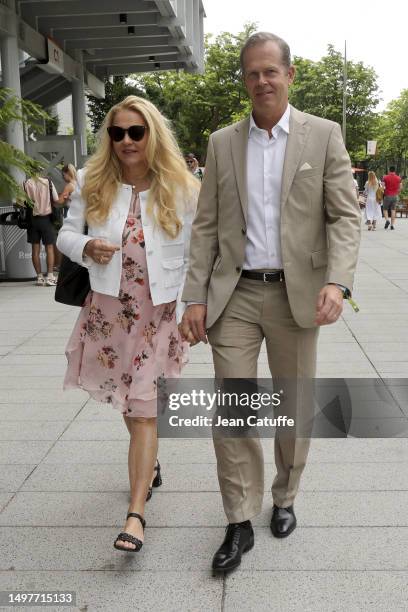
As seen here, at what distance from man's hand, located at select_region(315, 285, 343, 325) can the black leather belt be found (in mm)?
247

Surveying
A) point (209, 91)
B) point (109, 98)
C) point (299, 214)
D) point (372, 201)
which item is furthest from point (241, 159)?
point (209, 91)

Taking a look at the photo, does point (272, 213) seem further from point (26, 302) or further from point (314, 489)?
point (26, 302)

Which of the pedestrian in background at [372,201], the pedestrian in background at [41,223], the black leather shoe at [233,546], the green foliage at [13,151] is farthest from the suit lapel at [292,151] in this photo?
the pedestrian in background at [372,201]

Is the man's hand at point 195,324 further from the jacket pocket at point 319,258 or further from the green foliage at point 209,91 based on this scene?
the green foliage at point 209,91

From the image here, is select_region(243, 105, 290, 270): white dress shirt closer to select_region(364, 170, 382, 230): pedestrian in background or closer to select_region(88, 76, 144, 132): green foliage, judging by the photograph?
select_region(364, 170, 382, 230): pedestrian in background

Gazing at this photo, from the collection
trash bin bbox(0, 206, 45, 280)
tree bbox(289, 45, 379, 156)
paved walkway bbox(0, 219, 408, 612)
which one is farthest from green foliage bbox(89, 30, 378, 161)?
paved walkway bbox(0, 219, 408, 612)

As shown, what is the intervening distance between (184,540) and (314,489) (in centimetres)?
85

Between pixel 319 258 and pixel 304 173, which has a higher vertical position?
pixel 304 173

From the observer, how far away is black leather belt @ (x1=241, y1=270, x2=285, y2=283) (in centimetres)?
328

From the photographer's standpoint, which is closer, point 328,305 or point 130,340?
point 328,305

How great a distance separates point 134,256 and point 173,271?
0.62 feet

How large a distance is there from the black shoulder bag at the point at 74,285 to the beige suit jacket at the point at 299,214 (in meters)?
0.54

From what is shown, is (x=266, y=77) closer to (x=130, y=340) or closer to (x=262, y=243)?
(x=262, y=243)

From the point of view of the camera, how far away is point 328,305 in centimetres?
305
